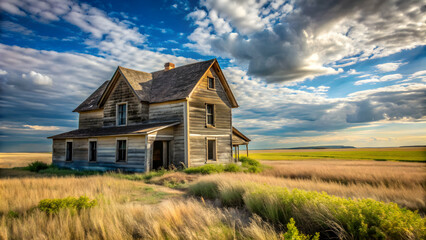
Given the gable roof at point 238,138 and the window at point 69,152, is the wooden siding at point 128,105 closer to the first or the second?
the window at point 69,152

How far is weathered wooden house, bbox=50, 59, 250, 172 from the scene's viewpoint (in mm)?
17891

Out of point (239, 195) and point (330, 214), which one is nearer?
point (330, 214)

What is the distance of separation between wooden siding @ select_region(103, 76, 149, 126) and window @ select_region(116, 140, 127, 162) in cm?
210

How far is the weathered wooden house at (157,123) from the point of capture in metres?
17.9

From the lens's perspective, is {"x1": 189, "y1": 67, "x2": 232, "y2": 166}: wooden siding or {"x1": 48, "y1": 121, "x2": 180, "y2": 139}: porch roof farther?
{"x1": 189, "y1": 67, "x2": 232, "y2": 166}: wooden siding

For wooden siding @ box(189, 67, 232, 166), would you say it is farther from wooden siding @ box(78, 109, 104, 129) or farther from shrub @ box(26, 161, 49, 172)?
shrub @ box(26, 161, 49, 172)

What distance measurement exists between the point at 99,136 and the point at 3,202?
12.2 meters

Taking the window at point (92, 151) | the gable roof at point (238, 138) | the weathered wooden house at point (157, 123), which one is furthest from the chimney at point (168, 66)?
the window at point (92, 151)

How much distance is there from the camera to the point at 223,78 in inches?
850

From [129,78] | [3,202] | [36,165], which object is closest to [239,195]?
[3,202]

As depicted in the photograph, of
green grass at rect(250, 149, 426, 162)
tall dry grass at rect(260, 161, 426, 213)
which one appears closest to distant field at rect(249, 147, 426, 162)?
green grass at rect(250, 149, 426, 162)

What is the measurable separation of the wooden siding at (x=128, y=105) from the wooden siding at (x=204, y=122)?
4555 millimetres

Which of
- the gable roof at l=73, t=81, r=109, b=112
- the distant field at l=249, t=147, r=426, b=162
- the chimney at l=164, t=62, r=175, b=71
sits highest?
the chimney at l=164, t=62, r=175, b=71

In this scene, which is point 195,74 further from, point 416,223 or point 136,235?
point 416,223
